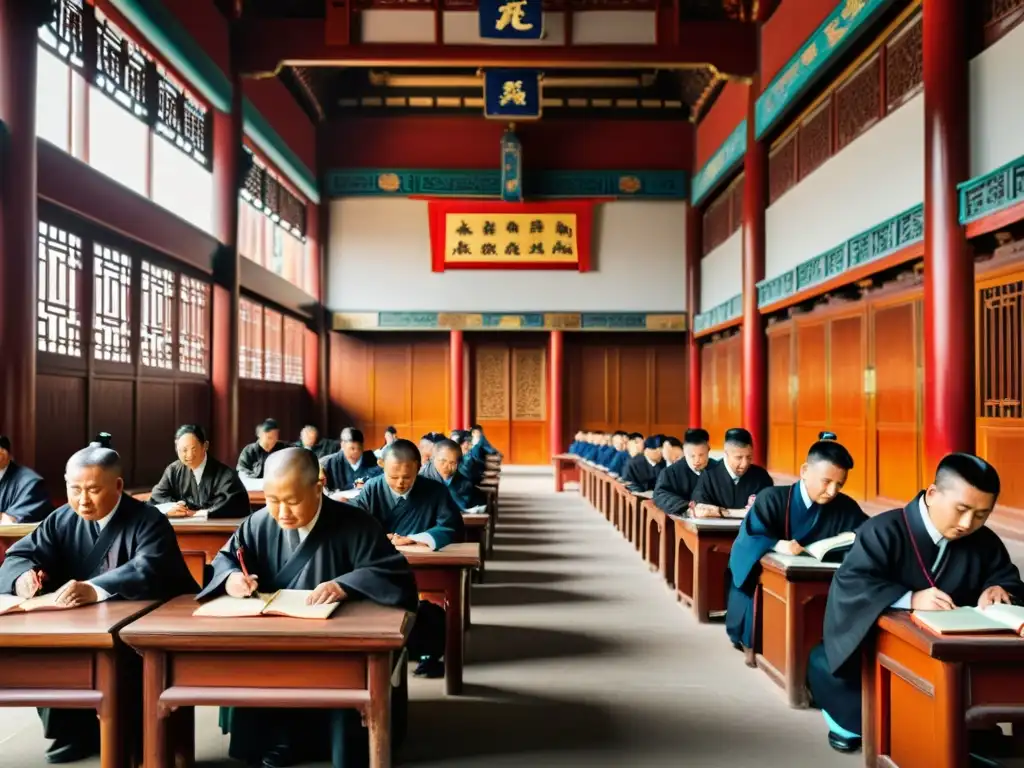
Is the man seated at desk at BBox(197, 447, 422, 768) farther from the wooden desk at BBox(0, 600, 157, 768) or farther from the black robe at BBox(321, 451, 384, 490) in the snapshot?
the black robe at BBox(321, 451, 384, 490)

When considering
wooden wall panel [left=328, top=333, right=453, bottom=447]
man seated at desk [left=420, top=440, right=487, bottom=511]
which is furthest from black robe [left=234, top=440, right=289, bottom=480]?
wooden wall panel [left=328, top=333, right=453, bottom=447]

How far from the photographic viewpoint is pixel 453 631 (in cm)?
412

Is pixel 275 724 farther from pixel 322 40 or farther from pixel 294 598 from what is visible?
pixel 322 40

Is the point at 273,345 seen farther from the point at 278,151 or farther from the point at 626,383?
the point at 626,383

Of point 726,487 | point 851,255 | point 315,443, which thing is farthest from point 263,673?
point 315,443

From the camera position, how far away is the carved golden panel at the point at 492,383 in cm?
1831

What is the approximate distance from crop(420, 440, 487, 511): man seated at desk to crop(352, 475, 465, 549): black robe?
32.6 inches

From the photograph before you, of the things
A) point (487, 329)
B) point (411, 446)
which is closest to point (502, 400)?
point (487, 329)

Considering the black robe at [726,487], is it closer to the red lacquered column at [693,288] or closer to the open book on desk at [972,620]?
the open book on desk at [972,620]

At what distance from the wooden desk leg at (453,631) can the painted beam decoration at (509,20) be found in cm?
880

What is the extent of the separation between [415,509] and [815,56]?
286 inches

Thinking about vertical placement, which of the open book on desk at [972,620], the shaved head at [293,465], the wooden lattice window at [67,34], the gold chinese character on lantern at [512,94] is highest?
the gold chinese character on lantern at [512,94]

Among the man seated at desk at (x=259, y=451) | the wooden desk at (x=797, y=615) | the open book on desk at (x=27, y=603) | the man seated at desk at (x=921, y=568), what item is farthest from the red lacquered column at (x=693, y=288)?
the open book on desk at (x=27, y=603)

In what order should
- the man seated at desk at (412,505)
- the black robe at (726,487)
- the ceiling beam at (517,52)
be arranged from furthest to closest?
the ceiling beam at (517,52) < the black robe at (726,487) < the man seated at desk at (412,505)
